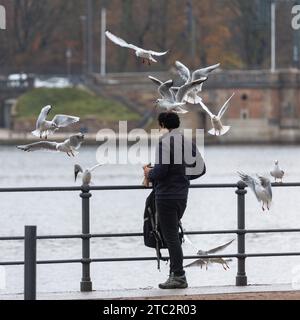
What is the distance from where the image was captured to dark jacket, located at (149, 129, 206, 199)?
12.9 metres

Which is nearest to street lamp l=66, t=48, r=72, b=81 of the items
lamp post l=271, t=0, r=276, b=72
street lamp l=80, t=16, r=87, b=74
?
street lamp l=80, t=16, r=87, b=74

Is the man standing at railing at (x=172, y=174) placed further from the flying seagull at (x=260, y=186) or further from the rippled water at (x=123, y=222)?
the rippled water at (x=123, y=222)

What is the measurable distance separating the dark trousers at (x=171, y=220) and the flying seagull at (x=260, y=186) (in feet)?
2.48

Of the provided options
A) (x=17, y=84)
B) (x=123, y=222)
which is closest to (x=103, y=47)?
(x=17, y=84)

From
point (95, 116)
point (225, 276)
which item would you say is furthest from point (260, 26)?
point (225, 276)

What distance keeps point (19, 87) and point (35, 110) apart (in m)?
6.92

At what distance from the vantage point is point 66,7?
317 ft

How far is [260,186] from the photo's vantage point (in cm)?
1355

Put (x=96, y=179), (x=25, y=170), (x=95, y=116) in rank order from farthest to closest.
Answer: (x=95, y=116)
(x=25, y=170)
(x=96, y=179)

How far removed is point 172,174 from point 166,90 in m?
0.75

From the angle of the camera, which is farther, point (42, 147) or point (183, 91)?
point (42, 147)

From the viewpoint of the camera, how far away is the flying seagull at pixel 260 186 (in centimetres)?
1344

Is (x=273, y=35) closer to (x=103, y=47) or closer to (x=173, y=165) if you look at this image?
(x=103, y=47)

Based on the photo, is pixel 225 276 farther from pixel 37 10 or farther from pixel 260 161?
pixel 37 10
